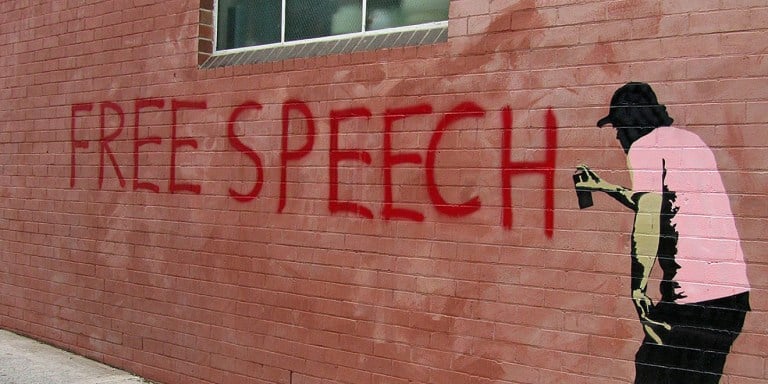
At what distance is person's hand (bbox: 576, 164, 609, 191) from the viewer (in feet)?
14.0

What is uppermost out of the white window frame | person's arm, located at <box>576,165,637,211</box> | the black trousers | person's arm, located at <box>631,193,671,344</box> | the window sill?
the white window frame

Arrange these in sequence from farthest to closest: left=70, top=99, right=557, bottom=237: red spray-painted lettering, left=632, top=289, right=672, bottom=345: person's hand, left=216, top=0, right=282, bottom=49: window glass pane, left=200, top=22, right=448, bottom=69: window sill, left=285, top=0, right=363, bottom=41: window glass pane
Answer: left=216, top=0, right=282, bottom=49: window glass pane, left=285, top=0, right=363, bottom=41: window glass pane, left=200, top=22, right=448, bottom=69: window sill, left=70, top=99, right=557, bottom=237: red spray-painted lettering, left=632, top=289, right=672, bottom=345: person's hand

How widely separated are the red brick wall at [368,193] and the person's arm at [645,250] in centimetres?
6

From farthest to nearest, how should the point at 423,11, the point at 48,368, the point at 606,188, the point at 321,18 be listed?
the point at 48,368
the point at 321,18
the point at 423,11
the point at 606,188

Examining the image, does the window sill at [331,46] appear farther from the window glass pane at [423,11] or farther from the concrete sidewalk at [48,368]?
the concrete sidewalk at [48,368]

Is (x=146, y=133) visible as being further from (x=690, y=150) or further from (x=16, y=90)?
(x=690, y=150)

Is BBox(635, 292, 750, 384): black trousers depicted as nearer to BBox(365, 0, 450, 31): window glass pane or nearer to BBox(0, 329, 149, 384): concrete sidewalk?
BBox(365, 0, 450, 31): window glass pane

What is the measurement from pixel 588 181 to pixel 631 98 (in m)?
0.50

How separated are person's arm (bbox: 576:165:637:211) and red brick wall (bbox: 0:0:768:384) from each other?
0.05m

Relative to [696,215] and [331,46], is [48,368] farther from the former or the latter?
[696,215]

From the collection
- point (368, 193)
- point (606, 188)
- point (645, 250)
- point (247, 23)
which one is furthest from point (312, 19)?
point (645, 250)

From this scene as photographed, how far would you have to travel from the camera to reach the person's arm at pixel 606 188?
13.7 ft

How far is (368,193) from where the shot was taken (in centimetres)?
526

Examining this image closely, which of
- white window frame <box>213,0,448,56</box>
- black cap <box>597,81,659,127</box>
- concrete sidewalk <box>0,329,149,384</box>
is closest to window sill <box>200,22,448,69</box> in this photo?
white window frame <box>213,0,448,56</box>
